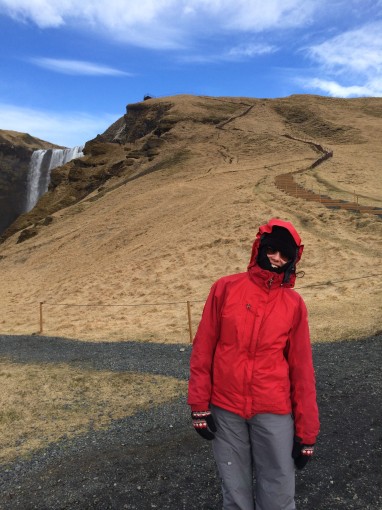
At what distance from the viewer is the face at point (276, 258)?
2814mm

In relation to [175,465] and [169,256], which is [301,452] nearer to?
[175,465]

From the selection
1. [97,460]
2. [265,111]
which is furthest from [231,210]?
[265,111]

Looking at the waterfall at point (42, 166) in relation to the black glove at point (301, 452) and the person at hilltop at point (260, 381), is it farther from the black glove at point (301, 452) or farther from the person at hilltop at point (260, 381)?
the black glove at point (301, 452)

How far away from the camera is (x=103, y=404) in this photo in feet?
21.9

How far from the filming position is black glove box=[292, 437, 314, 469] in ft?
8.75

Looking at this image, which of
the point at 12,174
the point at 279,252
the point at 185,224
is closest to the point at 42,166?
the point at 12,174

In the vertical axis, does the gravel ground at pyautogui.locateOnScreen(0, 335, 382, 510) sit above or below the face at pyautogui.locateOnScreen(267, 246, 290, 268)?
below

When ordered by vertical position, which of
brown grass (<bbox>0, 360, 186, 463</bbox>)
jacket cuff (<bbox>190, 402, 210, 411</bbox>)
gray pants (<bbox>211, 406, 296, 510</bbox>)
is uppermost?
jacket cuff (<bbox>190, 402, 210, 411</bbox>)

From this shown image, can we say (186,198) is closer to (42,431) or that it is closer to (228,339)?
(42,431)

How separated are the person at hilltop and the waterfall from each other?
5109 centimetres

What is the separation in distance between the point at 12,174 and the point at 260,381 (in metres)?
62.9

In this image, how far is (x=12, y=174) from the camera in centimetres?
5922

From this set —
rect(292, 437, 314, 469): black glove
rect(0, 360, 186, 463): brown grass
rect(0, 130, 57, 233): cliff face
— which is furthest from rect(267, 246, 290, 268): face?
rect(0, 130, 57, 233): cliff face

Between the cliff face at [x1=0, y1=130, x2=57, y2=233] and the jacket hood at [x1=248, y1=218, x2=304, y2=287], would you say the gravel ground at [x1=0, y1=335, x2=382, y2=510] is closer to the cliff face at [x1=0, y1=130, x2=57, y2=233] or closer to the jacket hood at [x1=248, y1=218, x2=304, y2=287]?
the jacket hood at [x1=248, y1=218, x2=304, y2=287]
